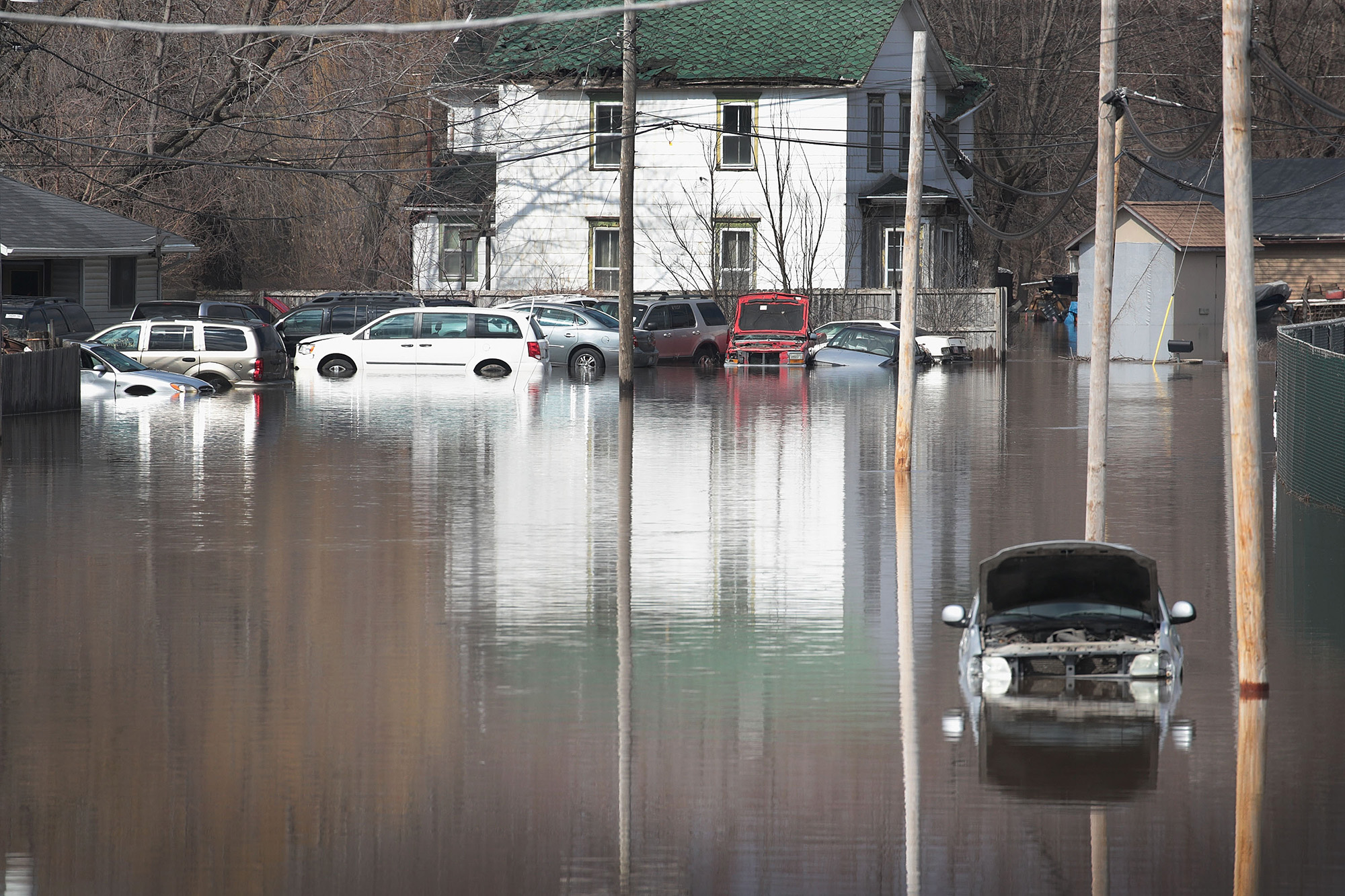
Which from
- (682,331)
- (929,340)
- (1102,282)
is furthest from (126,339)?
(1102,282)

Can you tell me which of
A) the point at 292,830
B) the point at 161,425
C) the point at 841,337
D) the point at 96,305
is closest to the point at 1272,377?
the point at 841,337

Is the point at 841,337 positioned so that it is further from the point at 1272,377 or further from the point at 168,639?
the point at 168,639

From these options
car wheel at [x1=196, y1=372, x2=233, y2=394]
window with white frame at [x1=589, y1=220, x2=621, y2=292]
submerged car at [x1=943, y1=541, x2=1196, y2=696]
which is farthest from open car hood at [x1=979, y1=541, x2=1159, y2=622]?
window with white frame at [x1=589, y1=220, x2=621, y2=292]

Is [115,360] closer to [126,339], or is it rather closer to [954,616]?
[126,339]

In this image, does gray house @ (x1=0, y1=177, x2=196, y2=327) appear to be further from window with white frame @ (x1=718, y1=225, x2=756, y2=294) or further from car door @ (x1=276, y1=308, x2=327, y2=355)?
window with white frame @ (x1=718, y1=225, x2=756, y2=294)

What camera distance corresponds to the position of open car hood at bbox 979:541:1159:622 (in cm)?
1010

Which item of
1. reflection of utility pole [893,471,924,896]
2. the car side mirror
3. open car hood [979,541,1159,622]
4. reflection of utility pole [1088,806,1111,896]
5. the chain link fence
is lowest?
reflection of utility pole [1088,806,1111,896]

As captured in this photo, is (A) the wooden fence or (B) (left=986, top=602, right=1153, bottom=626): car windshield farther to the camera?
(A) the wooden fence

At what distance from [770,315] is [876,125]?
7.97 m

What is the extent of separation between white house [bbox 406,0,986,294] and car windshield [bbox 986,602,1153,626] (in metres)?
36.5

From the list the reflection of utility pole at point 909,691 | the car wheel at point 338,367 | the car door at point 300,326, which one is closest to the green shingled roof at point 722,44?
the car door at point 300,326

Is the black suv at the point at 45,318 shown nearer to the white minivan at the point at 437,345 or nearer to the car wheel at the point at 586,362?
the white minivan at the point at 437,345

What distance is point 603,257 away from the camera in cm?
4897

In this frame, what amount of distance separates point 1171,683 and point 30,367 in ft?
72.9
